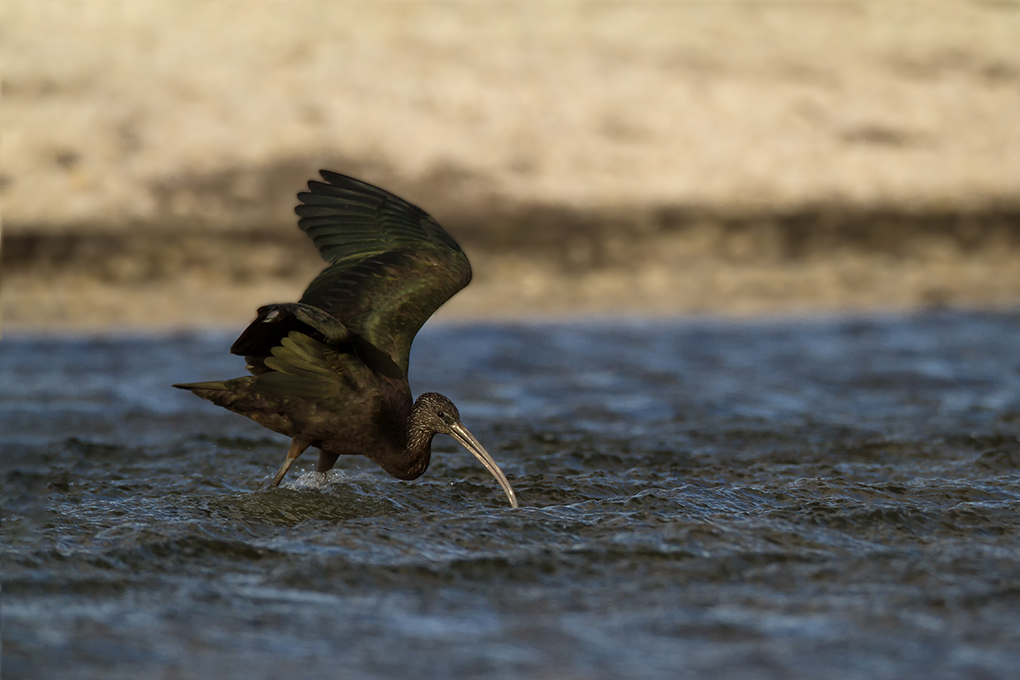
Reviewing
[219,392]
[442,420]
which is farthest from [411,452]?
[219,392]

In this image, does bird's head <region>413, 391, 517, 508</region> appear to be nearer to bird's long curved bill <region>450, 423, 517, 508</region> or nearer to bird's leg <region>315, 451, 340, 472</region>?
bird's long curved bill <region>450, 423, 517, 508</region>

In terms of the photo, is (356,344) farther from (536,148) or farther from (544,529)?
(536,148)

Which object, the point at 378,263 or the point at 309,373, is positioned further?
the point at 378,263

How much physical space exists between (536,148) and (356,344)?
5712 mm

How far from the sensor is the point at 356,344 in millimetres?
6180

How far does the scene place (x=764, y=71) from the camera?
1220 cm

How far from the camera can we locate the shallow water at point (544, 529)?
4211 millimetres

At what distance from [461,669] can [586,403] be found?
431cm

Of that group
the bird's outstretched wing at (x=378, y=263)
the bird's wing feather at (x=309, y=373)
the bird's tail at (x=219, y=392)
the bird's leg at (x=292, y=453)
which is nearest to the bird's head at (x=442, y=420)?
the bird's outstretched wing at (x=378, y=263)

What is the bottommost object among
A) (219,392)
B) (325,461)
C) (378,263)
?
(325,461)

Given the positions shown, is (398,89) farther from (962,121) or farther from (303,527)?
(303,527)

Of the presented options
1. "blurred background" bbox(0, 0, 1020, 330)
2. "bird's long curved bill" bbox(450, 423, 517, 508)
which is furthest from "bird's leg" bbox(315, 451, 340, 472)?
"blurred background" bbox(0, 0, 1020, 330)

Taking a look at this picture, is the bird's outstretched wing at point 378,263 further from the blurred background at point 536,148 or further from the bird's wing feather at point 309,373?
the blurred background at point 536,148

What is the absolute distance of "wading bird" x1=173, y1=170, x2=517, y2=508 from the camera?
19.1 feet
